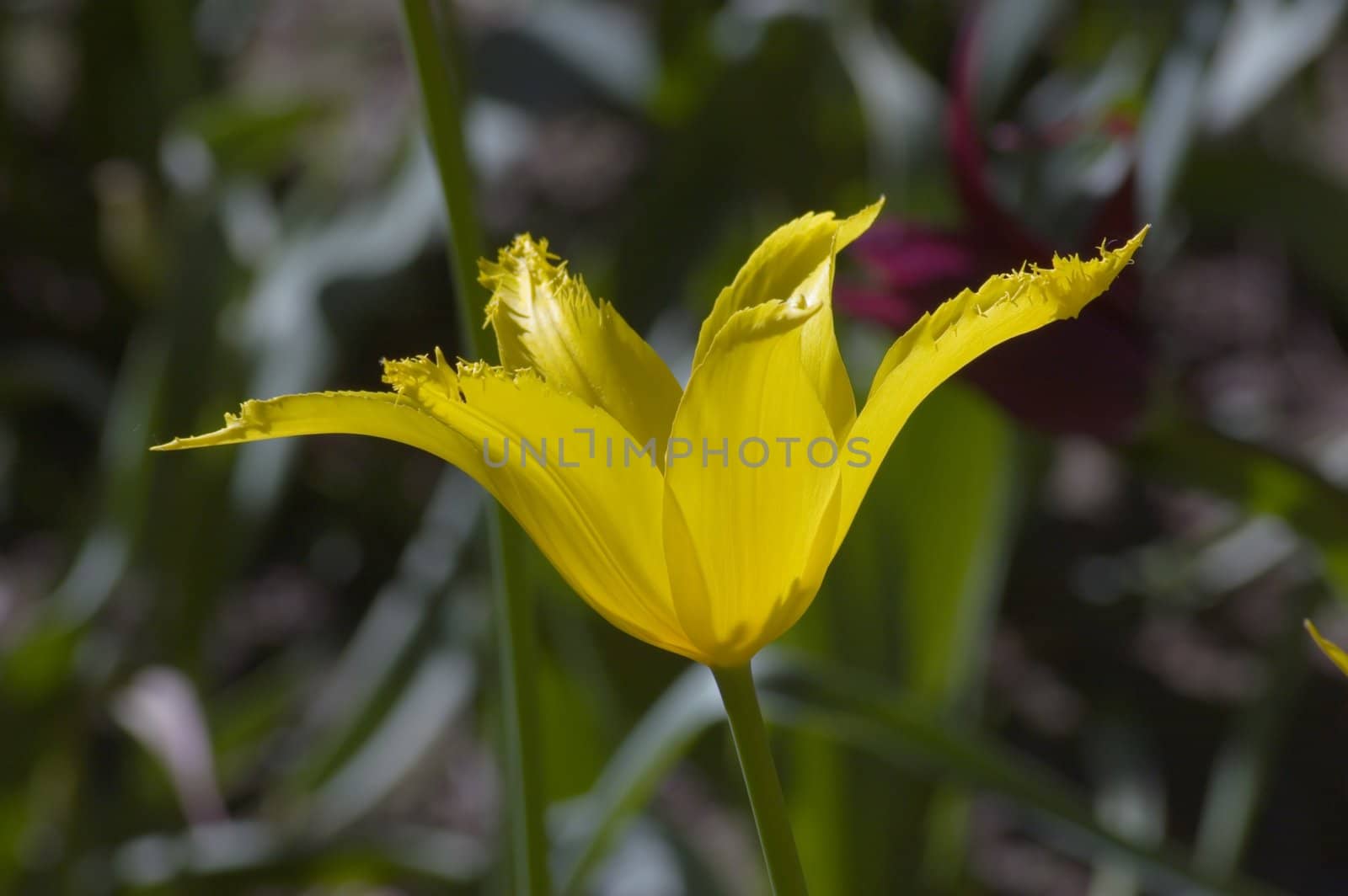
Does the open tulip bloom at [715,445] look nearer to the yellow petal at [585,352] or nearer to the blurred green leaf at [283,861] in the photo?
the yellow petal at [585,352]

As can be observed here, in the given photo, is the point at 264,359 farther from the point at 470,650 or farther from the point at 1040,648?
the point at 1040,648

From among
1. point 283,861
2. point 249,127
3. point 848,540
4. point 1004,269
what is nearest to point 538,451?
point 1004,269

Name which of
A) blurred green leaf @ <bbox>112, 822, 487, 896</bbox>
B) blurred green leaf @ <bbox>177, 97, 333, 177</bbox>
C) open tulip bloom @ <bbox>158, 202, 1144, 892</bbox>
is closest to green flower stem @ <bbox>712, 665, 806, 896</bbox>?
open tulip bloom @ <bbox>158, 202, 1144, 892</bbox>

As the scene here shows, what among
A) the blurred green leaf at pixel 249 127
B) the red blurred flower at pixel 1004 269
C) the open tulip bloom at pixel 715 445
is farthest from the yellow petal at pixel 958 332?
the blurred green leaf at pixel 249 127

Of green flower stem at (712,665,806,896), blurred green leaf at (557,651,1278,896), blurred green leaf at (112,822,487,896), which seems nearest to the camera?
green flower stem at (712,665,806,896)

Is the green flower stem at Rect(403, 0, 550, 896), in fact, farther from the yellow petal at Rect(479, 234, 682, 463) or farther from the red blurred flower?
the red blurred flower

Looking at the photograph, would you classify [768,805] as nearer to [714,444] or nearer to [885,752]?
[714,444]
